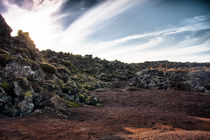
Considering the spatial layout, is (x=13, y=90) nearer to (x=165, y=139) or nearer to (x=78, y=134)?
(x=78, y=134)

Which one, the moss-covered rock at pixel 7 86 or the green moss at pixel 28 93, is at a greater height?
the moss-covered rock at pixel 7 86

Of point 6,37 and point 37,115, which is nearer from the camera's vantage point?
point 37,115

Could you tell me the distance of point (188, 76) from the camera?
33.6 metres

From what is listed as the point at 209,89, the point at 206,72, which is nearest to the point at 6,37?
the point at 209,89

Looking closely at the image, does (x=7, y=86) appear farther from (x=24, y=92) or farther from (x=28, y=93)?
(x=28, y=93)

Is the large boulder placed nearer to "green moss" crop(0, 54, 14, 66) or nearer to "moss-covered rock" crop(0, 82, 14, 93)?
"green moss" crop(0, 54, 14, 66)

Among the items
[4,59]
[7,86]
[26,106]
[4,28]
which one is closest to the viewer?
[26,106]

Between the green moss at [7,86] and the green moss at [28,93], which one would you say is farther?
the green moss at [28,93]

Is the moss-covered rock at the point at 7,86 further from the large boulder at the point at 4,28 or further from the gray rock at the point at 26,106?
the large boulder at the point at 4,28

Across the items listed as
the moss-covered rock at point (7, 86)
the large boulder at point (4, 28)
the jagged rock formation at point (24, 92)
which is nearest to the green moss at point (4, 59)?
the jagged rock formation at point (24, 92)

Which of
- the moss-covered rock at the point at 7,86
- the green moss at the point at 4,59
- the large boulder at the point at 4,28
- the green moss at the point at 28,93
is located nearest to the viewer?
the moss-covered rock at the point at 7,86

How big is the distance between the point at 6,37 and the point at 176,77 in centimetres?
4229

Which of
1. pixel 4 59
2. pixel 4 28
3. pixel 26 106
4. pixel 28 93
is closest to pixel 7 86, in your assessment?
pixel 28 93

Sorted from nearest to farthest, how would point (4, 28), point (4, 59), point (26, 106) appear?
point (26, 106) < point (4, 59) < point (4, 28)
